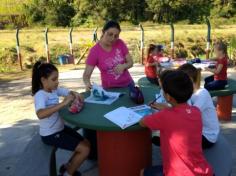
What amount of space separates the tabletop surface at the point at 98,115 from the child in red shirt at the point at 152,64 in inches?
93.5

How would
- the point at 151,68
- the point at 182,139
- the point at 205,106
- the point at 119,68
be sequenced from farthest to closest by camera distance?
1. the point at 151,68
2. the point at 119,68
3. the point at 205,106
4. the point at 182,139

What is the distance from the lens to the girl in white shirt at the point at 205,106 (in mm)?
3434

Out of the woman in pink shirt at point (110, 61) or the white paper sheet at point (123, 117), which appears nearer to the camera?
the white paper sheet at point (123, 117)

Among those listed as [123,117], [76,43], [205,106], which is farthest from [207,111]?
[76,43]

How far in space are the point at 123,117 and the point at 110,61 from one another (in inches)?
49.0

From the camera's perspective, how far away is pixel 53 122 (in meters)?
3.75

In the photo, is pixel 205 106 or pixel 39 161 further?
pixel 39 161

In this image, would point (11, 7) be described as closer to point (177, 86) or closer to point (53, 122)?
point (53, 122)

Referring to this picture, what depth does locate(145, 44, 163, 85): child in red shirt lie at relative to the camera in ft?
21.6

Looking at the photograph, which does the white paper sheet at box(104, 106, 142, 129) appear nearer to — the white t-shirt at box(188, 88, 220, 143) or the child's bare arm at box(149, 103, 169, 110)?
the child's bare arm at box(149, 103, 169, 110)

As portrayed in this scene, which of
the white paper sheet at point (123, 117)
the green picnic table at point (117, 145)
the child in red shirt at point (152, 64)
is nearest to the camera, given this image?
the white paper sheet at point (123, 117)

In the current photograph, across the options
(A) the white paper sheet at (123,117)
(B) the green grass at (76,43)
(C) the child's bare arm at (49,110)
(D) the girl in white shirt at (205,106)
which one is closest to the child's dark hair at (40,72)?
(C) the child's bare arm at (49,110)

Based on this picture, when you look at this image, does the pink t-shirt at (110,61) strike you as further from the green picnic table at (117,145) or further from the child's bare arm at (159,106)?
the child's bare arm at (159,106)

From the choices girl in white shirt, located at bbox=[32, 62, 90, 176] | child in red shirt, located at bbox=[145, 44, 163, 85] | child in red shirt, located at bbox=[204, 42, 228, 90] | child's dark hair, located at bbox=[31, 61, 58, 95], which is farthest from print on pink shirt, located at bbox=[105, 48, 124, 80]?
child in red shirt, located at bbox=[145, 44, 163, 85]
